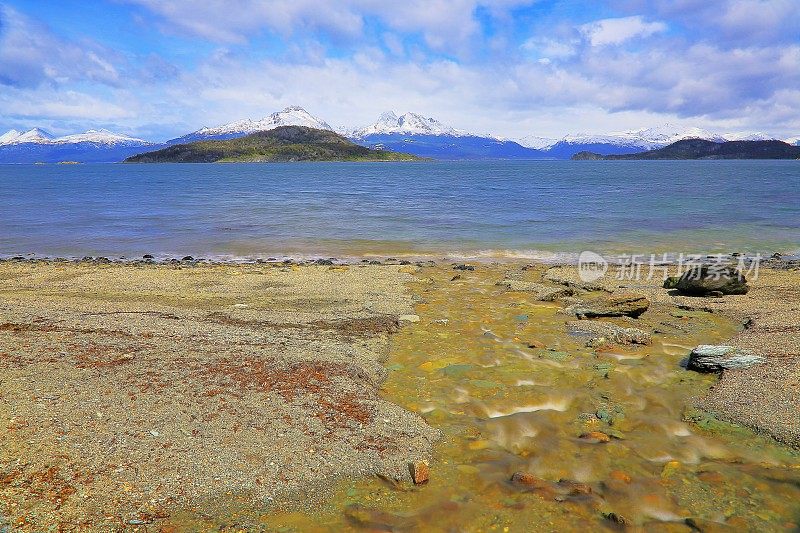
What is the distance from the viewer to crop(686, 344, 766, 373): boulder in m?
9.98

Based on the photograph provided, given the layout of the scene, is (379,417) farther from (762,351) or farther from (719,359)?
(762,351)

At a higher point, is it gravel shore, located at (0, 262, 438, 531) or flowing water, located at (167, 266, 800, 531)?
gravel shore, located at (0, 262, 438, 531)

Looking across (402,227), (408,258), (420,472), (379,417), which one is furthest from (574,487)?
(402,227)

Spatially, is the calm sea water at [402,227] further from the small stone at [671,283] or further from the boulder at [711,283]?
the boulder at [711,283]

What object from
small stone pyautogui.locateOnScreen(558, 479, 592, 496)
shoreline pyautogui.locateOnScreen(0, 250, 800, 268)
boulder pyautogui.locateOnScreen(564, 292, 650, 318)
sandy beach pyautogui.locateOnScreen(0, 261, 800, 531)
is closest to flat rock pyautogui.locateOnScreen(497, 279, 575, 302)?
boulder pyautogui.locateOnScreen(564, 292, 650, 318)

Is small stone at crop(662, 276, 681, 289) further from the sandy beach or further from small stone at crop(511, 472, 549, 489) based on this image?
small stone at crop(511, 472, 549, 489)

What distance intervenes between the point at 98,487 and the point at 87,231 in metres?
41.2

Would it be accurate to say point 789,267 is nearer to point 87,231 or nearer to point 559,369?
point 559,369

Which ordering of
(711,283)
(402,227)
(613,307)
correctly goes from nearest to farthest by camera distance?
(613,307)
(711,283)
(402,227)

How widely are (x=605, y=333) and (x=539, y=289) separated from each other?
Answer: 5871 mm

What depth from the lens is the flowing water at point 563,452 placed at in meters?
5.75

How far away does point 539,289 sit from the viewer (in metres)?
18.5

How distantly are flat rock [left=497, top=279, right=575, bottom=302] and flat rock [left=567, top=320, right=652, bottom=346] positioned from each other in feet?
9.51

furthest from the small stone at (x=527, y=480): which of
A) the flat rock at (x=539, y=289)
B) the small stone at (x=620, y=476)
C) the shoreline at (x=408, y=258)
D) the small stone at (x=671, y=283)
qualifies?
the shoreline at (x=408, y=258)
